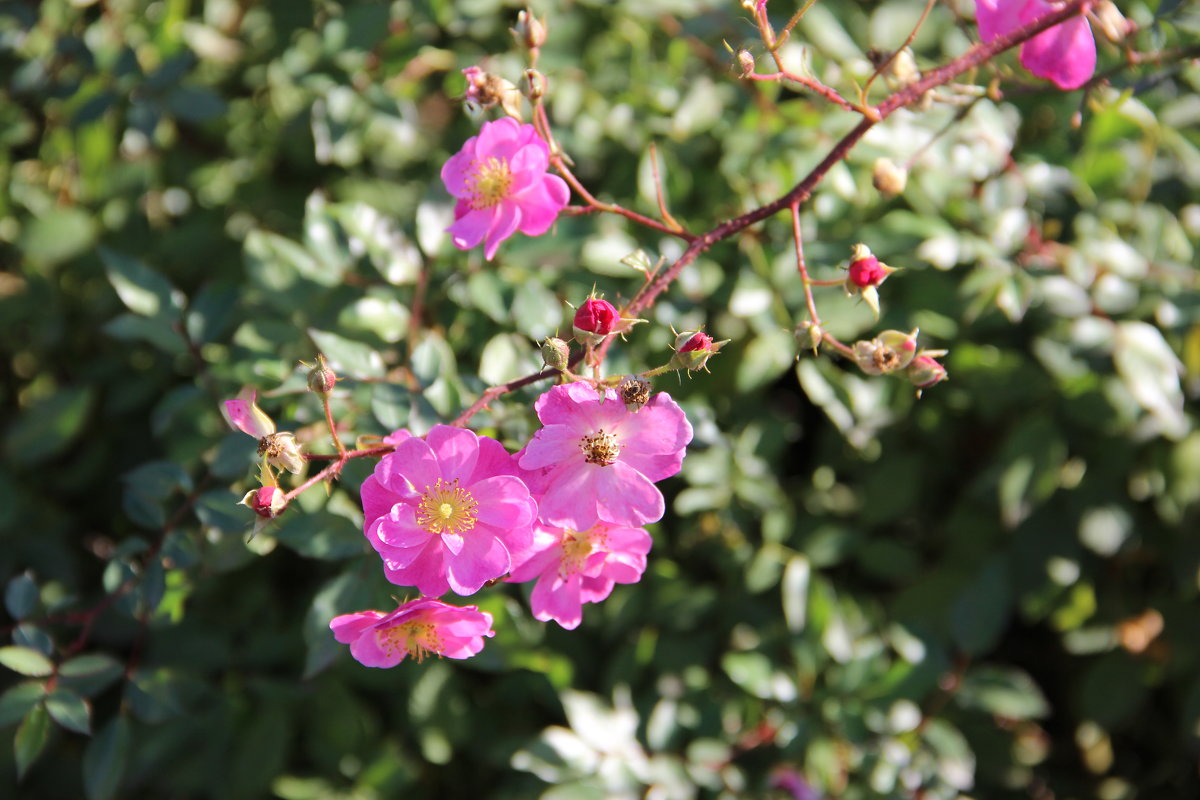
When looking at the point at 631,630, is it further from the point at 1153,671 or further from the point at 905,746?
the point at 1153,671

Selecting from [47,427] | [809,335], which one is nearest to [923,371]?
[809,335]

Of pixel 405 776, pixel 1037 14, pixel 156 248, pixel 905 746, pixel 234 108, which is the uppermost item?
pixel 1037 14

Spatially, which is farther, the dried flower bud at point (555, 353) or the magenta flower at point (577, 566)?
the magenta flower at point (577, 566)

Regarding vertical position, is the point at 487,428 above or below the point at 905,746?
above

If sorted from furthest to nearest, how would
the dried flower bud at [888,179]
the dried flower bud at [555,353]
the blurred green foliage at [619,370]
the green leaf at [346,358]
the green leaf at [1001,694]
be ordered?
the green leaf at [1001,694] < the blurred green foliage at [619,370] < the green leaf at [346,358] < the dried flower bud at [888,179] < the dried flower bud at [555,353]

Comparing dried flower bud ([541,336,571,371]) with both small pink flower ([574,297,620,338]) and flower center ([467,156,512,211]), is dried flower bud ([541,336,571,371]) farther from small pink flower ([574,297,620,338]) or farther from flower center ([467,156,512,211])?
flower center ([467,156,512,211])

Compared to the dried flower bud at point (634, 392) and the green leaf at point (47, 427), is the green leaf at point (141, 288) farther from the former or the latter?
the dried flower bud at point (634, 392)

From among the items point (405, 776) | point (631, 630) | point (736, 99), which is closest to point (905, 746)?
point (631, 630)

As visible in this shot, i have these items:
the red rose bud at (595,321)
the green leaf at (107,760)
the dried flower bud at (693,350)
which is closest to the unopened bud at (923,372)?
the dried flower bud at (693,350)
